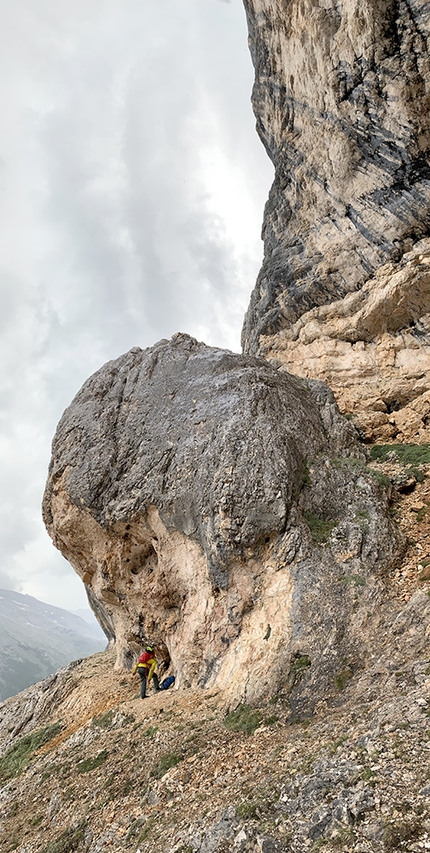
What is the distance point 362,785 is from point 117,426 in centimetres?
1562

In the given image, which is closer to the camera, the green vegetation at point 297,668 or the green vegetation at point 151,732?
the green vegetation at point 297,668

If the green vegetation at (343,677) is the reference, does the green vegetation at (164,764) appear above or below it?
above

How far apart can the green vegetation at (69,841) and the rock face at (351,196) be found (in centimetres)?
1785

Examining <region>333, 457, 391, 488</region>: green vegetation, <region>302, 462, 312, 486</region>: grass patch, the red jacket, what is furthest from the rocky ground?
<region>302, 462, 312, 486</region>: grass patch

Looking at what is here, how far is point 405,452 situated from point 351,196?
14201 millimetres

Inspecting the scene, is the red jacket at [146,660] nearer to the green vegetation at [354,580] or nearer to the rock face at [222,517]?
the rock face at [222,517]

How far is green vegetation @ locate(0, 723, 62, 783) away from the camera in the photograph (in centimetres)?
1417

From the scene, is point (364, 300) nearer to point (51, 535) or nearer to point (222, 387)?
point (222, 387)

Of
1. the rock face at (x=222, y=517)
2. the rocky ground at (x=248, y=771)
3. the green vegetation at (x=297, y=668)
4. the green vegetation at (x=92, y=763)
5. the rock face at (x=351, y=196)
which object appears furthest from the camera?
the rock face at (x=351, y=196)

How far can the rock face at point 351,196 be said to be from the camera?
1938 centimetres

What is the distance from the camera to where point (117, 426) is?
1950 cm

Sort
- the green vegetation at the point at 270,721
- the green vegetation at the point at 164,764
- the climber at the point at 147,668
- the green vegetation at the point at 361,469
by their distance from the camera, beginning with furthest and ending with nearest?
1. the green vegetation at the point at 361,469
2. the climber at the point at 147,668
3. the green vegetation at the point at 270,721
4. the green vegetation at the point at 164,764

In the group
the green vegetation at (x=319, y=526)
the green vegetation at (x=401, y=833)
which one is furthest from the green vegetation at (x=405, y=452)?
the green vegetation at (x=401, y=833)

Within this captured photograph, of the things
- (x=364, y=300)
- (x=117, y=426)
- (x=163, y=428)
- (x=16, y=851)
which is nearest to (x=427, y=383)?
(x=364, y=300)
